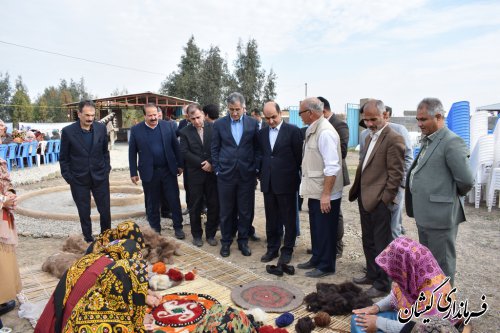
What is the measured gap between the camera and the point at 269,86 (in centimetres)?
3356

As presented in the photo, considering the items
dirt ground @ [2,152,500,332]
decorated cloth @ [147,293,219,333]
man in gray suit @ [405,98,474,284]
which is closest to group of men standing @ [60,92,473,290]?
man in gray suit @ [405,98,474,284]

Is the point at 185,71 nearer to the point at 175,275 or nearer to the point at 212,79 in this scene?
the point at 212,79

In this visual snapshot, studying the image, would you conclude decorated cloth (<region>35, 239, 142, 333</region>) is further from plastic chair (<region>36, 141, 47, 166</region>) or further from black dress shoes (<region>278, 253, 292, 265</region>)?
plastic chair (<region>36, 141, 47, 166</region>)

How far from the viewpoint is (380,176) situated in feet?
11.5

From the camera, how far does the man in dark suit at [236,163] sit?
15.0 ft

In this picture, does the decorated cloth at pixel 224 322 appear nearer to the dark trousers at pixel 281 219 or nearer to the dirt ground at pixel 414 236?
the dirt ground at pixel 414 236

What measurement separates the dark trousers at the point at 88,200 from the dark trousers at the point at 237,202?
165 centimetres

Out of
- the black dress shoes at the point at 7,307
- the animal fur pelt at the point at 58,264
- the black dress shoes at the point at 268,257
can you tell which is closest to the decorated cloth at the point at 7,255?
the black dress shoes at the point at 7,307

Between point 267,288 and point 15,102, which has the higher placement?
point 15,102

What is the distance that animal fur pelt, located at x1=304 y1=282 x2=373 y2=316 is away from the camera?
314cm

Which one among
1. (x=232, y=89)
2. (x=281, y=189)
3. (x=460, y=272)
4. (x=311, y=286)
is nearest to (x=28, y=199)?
(x=281, y=189)

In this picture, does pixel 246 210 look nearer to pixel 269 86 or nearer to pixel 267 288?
pixel 267 288

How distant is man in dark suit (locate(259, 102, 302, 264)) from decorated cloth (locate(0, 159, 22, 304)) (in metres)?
2.58

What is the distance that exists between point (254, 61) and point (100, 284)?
109ft
